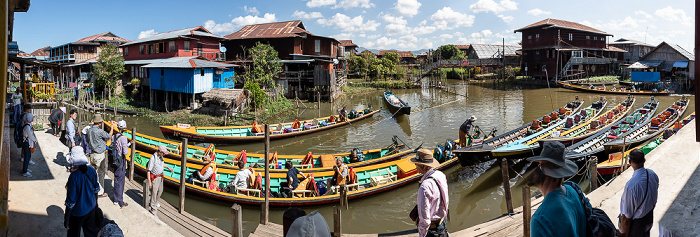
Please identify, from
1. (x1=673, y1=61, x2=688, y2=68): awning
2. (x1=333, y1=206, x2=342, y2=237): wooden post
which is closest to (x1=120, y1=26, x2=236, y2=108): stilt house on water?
(x1=333, y1=206, x2=342, y2=237): wooden post

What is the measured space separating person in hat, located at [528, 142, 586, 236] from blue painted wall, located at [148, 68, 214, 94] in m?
27.1

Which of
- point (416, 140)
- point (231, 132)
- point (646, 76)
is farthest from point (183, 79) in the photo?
point (646, 76)

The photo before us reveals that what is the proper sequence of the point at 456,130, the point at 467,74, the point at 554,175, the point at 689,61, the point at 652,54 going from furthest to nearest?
1. the point at 467,74
2. the point at 652,54
3. the point at 689,61
4. the point at 456,130
5. the point at 554,175

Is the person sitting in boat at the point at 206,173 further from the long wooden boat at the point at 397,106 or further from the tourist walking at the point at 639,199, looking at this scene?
the long wooden boat at the point at 397,106

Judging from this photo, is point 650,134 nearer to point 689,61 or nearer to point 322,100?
point 322,100

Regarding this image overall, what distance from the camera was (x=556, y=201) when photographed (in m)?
2.73

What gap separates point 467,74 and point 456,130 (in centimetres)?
4258

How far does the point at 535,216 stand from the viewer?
2.72 metres

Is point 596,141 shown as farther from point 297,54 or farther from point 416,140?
point 297,54

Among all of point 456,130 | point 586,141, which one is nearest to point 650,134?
point 586,141

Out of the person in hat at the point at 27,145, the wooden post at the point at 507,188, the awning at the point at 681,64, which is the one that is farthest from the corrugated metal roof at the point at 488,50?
the person in hat at the point at 27,145

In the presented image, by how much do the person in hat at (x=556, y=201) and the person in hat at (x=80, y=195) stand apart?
18.4 feet

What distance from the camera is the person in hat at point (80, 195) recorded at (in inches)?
218

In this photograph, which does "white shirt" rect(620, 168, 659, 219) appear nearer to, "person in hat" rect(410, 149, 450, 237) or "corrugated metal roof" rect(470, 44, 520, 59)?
"person in hat" rect(410, 149, 450, 237)
